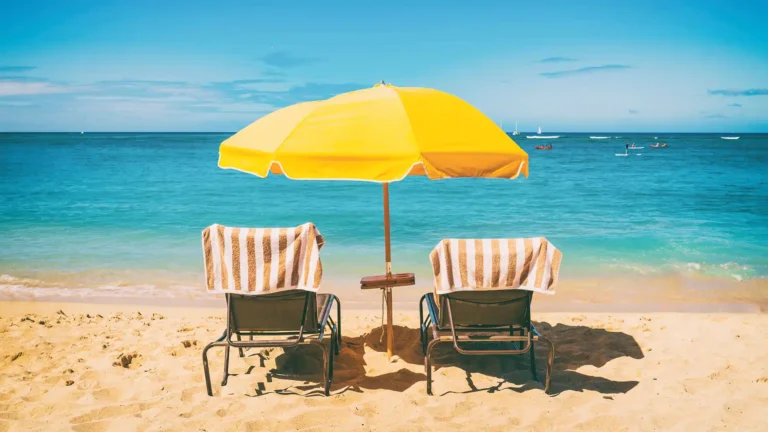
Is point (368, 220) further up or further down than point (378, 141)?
further down

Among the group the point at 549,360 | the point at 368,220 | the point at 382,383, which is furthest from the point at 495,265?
the point at 368,220

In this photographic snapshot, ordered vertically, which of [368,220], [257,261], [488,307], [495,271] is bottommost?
[368,220]

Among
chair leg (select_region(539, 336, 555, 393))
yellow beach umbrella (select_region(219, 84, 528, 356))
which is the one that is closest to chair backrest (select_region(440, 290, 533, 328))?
chair leg (select_region(539, 336, 555, 393))

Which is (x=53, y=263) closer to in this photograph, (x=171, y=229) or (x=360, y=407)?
(x=171, y=229)

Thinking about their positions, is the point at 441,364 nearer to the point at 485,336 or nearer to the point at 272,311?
the point at 485,336

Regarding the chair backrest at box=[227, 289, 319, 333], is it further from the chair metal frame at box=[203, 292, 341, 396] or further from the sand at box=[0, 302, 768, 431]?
the sand at box=[0, 302, 768, 431]

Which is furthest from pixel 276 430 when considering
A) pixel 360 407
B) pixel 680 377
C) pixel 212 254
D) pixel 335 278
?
pixel 335 278

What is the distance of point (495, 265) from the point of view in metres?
3.79

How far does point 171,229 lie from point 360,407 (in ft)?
37.2

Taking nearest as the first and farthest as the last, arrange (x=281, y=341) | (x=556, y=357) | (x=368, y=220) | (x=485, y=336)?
(x=281, y=341) < (x=485, y=336) < (x=556, y=357) < (x=368, y=220)

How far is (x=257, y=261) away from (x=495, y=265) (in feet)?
5.28

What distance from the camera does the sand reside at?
3.57m

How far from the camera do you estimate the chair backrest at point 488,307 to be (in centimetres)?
389

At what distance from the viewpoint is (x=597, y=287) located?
828cm
